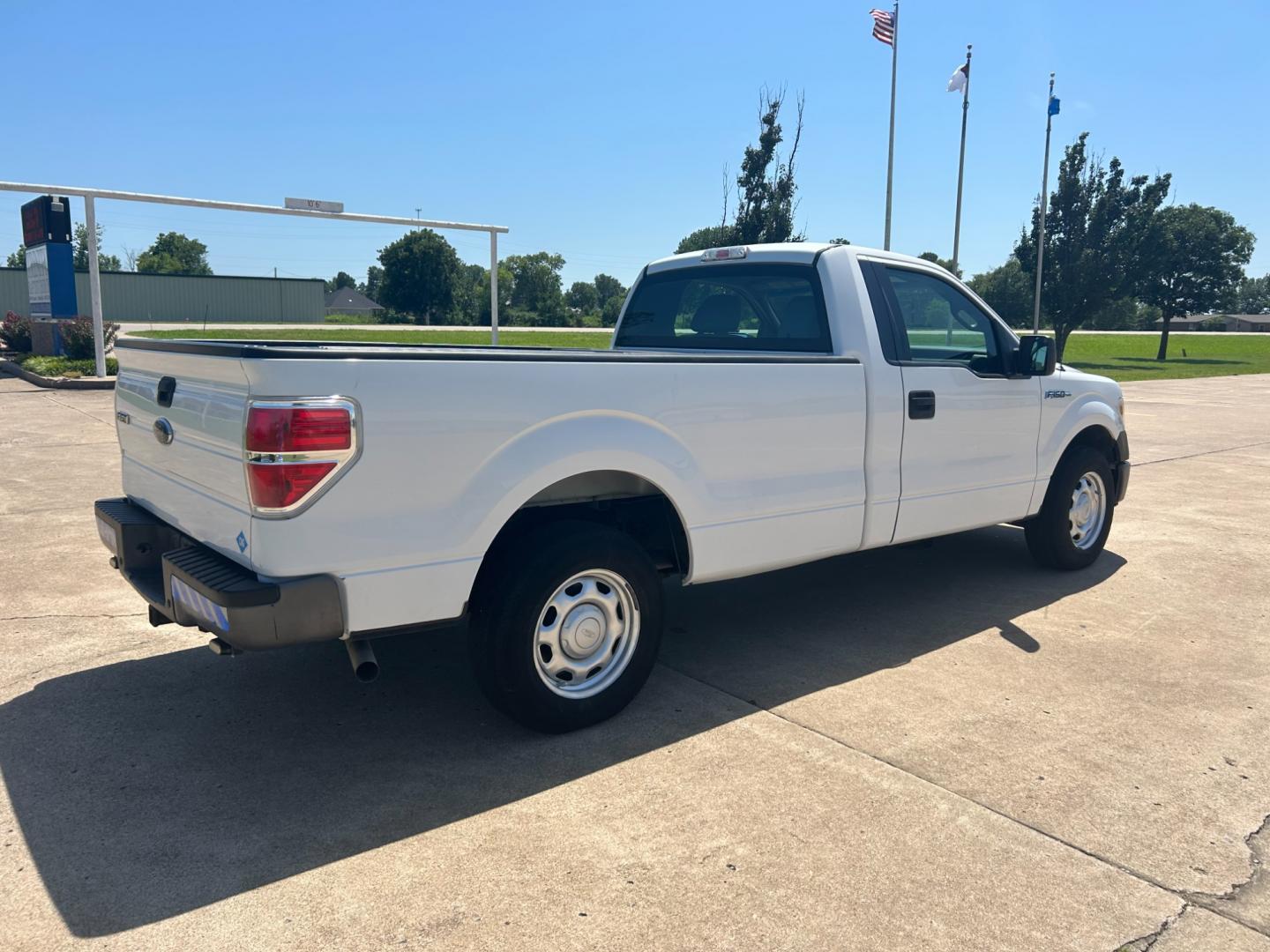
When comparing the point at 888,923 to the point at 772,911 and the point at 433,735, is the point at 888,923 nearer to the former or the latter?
the point at 772,911

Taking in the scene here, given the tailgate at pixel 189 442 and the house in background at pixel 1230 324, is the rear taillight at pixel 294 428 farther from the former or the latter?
the house in background at pixel 1230 324

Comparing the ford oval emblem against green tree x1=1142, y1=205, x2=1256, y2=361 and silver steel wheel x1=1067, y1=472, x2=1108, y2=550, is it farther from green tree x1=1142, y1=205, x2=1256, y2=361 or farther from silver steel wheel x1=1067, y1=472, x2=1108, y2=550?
green tree x1=1142, y1=205, x2=1256, y2=361

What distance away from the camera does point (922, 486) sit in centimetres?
505

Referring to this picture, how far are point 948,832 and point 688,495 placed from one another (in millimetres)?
1583

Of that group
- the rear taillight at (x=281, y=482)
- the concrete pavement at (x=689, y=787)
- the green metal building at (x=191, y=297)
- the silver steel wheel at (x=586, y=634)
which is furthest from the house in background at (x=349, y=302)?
the rear taillight at (x=281, y=482)

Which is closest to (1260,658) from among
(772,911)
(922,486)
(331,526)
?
(922,486)

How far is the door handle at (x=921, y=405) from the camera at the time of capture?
4.89 metres

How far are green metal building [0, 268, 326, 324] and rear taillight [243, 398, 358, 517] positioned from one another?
204 ft

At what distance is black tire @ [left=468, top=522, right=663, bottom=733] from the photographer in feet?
11.7

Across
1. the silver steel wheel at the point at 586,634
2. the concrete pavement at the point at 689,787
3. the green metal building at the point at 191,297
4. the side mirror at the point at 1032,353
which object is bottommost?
the concrete pavement at the point at 689,787

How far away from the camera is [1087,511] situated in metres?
6.51

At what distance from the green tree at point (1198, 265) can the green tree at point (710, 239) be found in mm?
18626

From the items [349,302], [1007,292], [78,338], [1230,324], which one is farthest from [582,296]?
[78,338]

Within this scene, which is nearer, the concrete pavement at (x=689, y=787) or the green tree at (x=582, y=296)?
the concrete pavement at (x=689, y=787)
